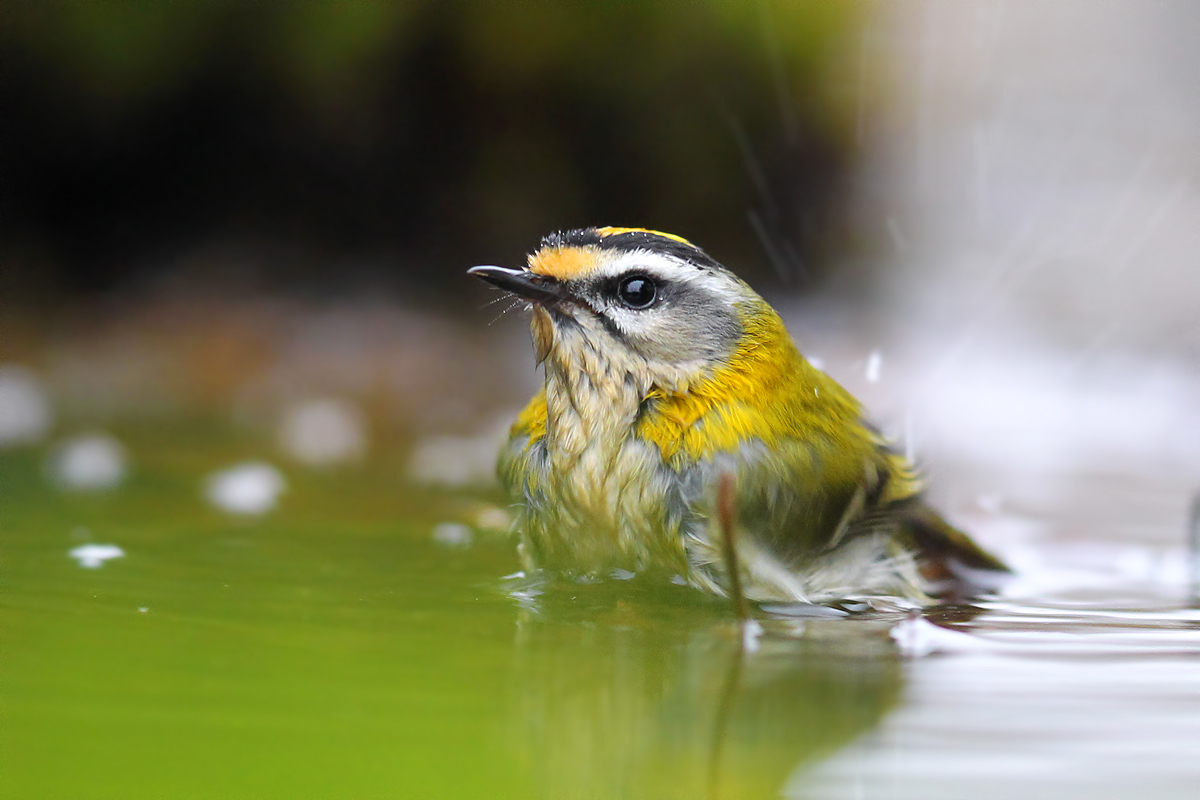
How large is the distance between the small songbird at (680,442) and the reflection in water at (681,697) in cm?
16

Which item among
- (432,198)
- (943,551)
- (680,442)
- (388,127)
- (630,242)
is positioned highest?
(388,127)

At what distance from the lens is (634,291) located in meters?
1.88

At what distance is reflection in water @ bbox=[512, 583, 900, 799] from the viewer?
36.3 inches

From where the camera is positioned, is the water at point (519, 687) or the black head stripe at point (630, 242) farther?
the black head stripe at point (630, 242)

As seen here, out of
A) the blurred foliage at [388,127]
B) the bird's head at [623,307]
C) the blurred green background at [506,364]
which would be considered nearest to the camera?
the blurred green background at [506,364]

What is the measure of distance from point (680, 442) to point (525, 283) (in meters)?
0.36

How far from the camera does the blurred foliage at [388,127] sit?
518 centimetres

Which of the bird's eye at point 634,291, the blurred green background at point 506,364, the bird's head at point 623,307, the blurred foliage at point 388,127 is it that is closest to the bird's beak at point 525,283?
the bird's head at point 623,307

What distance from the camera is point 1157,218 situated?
7.76 meters

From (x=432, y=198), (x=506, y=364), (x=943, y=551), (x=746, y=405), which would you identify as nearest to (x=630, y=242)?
(x=746, y=405)

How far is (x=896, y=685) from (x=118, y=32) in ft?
16.0

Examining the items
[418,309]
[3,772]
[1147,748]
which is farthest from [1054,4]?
[3,772]

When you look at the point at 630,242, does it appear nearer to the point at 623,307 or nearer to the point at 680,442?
the point at 623,307

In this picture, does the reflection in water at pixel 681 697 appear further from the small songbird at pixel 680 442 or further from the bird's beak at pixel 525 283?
the bird's beak at pixel 525 283
